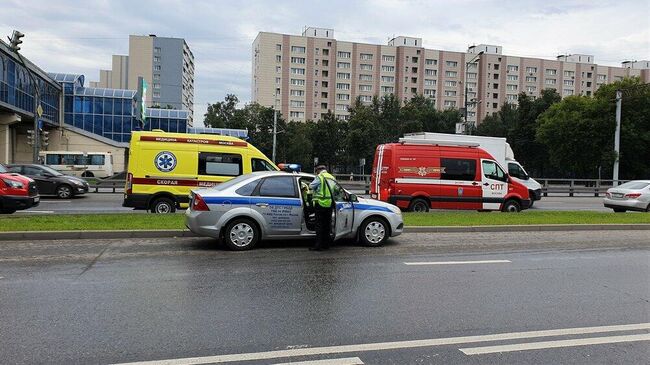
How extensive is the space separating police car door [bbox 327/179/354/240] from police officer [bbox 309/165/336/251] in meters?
0.16

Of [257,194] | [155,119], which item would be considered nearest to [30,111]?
[155,119]

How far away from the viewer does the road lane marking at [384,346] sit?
158 inches

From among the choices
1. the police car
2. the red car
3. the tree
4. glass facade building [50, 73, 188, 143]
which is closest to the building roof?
glass facade building [50, 73, 188, 143]

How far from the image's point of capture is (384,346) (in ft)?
14.3

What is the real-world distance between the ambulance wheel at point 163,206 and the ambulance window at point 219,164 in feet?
3.87

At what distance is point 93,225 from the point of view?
10.8 meters

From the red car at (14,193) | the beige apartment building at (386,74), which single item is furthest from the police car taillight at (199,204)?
the beige apartment building at (386,74)

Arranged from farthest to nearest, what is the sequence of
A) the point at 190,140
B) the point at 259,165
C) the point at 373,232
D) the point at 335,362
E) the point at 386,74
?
the point at 386,74, the point at 259,165, the point at 190,140, the point at 373,232, the point at 335,362

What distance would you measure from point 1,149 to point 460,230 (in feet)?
125

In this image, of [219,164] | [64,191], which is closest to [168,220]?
[219,164]

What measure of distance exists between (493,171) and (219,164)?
8691mm

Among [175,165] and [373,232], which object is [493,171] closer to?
[373,232]

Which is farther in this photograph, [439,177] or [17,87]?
[17,87]

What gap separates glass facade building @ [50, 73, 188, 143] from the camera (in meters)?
54.0
